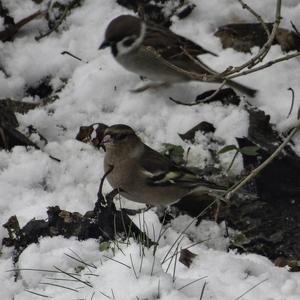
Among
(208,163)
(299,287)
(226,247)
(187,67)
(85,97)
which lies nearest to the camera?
(299,287)

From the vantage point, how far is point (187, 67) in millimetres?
5133

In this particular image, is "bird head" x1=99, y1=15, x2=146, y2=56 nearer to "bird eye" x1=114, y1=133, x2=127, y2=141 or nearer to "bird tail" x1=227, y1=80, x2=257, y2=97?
"bird tail" x1=227, y1=80, x2=257, y2=97

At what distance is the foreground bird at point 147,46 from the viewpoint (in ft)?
16.1

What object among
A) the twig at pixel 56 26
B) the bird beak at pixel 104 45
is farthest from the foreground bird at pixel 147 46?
the twig at pixel 56 26

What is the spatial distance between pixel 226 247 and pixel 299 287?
2.23 feet

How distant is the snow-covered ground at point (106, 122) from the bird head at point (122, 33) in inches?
8.5

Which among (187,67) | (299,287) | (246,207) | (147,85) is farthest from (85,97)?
(299,287)

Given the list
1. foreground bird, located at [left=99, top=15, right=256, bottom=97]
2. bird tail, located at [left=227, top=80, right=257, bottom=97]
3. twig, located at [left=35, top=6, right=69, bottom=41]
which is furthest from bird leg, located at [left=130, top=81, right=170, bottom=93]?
twig, located at [left=35, top=6, right=69, bottom=41]

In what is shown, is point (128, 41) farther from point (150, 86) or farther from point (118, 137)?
point (118, 137)


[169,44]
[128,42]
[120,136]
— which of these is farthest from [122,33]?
[120,136]

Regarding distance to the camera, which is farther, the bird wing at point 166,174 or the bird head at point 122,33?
the bird head at point 122,33

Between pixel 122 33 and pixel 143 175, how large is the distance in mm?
1294

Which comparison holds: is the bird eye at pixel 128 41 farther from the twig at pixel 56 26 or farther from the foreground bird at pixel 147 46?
the twig at pixel 56 26

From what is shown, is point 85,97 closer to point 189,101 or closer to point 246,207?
point 189,101
